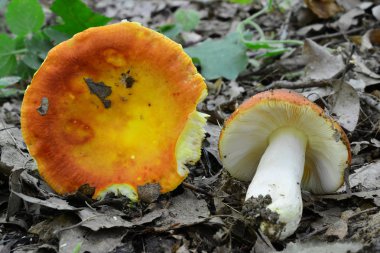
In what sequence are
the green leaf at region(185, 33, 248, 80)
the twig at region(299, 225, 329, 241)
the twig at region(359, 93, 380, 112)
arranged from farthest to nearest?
the green leaf at region(185, 33, 248, 80), the twig at region(359, 93, 380, 112), the twig at region(299, 225, 329, 241)

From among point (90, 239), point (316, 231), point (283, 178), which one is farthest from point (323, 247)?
point (90, 239)

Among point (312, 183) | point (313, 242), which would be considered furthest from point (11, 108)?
point (313, 242)

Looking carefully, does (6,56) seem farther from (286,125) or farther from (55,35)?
(286,125)

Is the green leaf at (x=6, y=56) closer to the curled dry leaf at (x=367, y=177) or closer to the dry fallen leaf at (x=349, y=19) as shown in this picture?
the curled dry leaf at (x=367, y=177)

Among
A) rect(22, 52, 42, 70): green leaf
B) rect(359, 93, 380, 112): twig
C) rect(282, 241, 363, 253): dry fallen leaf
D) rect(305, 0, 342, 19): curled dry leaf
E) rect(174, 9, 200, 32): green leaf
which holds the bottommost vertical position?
rect(174, 9, 200, 32): green leaf

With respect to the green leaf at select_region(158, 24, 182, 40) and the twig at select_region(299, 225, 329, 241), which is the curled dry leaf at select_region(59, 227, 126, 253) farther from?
the green leaf at select_region(158, 24, 182, 40)

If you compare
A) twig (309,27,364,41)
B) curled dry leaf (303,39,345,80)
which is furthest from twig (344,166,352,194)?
twig (309,27,364,41)

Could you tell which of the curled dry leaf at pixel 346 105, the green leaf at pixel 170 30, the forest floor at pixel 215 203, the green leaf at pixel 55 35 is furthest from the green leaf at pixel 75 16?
the curled dry leaf at pixel 346 105
